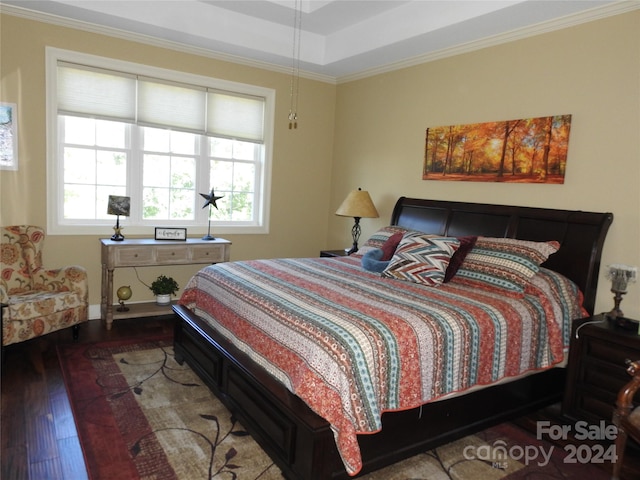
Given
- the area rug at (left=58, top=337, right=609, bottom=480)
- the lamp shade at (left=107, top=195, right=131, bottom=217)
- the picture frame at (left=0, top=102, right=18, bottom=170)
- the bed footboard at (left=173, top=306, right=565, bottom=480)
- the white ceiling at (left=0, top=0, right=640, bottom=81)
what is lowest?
the area rug at (left=58, top=337, right=609, bottom=480)

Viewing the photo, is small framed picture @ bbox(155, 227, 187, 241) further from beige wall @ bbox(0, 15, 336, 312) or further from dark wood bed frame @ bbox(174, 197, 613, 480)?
dark wood bed frame @ bbox(174, 197, 613, 480)

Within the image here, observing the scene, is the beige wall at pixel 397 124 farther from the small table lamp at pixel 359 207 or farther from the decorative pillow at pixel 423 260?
the decorative pillow at pixel 423 260

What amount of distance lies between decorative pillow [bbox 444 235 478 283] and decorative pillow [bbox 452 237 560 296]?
29 millimetres

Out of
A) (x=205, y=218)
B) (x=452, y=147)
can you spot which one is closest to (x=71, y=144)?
(x=205, y=218)

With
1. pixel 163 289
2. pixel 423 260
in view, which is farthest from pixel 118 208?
pixel 423 260

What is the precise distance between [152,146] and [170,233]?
0.91 m

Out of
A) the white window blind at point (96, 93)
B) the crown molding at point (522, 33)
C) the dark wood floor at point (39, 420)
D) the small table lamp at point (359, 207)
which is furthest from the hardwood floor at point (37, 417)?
the crown molding at point (522, 33)

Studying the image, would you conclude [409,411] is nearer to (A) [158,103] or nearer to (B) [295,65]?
(A) [158,103]

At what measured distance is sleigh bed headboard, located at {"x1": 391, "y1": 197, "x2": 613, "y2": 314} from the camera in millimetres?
3004

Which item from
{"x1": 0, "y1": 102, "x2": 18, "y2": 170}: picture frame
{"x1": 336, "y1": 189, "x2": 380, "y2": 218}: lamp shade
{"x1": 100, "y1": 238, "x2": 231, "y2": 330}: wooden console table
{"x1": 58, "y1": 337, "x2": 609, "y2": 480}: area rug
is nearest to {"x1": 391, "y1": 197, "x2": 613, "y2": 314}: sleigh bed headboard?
{"x1": 336, "y1": 189, "x2": 380, "y2": 218}: lamp shade

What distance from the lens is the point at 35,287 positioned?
368 centimetres

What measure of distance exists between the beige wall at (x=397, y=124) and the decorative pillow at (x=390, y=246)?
86cm

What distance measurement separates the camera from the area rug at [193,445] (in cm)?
219

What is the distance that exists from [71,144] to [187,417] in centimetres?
290
